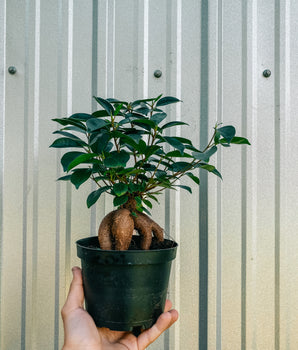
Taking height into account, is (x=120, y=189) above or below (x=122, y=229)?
above

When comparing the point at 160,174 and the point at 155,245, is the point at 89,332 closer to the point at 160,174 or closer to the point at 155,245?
the point at 155,245

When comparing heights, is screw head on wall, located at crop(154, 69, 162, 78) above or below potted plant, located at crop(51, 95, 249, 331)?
above

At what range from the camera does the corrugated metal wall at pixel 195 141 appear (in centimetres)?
114

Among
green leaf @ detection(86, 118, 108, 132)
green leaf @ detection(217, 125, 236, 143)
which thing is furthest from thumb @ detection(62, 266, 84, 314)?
green leaf @ detection(217, 125, 236, 143)

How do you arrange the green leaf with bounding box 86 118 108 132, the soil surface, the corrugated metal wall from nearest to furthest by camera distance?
the green leaf with bounding box 86 118 108 132, the soil surface, the corrugated metal wall

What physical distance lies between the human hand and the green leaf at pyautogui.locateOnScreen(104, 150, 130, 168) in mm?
417

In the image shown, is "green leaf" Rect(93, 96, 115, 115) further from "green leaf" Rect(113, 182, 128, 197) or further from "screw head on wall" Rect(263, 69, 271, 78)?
"screw head on wall" Rect(263, 69, 271, 78)

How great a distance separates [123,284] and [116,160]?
361 millimetres

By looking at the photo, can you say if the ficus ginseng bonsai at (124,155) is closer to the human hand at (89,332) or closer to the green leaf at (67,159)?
the green leaf at (67,159)

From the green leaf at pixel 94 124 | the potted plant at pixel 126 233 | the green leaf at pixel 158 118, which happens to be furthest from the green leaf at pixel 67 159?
the green leaf at pixel 158 118

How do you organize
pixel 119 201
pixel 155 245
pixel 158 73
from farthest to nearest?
pixel 158 73 → pixel 155 245 → pixel 119 201

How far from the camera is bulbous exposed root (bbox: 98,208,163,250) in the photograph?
79 centimetres

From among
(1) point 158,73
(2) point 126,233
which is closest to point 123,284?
(2) point 126,233

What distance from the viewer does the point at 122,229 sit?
788 millimetres
